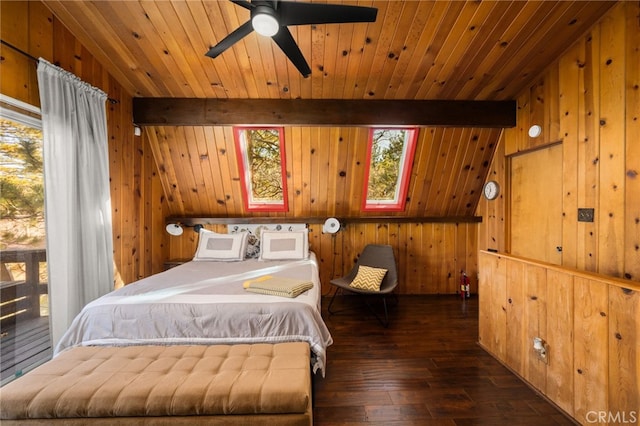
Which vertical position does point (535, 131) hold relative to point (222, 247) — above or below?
above

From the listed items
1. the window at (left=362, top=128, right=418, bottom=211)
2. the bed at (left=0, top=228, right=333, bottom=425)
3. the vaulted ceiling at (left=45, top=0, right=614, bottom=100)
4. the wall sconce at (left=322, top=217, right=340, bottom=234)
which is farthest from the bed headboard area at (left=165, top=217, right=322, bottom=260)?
the vaulted ceiling at (left=45, top=0, right=614, bottom=100)

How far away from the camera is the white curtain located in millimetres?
1711

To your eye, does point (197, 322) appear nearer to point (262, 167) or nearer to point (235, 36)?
point (235, 36)

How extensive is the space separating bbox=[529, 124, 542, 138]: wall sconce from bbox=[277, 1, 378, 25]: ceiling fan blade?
211 cm

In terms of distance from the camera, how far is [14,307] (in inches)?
64.3

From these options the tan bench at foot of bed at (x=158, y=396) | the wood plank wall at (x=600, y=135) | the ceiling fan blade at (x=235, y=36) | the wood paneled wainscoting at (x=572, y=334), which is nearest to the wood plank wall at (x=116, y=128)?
the ceiling fan blade at (x=235, y=36)

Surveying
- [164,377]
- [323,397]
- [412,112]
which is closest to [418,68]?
[412,112]

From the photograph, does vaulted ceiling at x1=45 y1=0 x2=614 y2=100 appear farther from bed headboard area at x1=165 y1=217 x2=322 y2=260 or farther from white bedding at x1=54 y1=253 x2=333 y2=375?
white bedding at x1=54 y1=253 x2=333 y2=375

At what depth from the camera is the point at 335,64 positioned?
2.20 metres

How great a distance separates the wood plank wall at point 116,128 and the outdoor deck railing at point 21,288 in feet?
2.48

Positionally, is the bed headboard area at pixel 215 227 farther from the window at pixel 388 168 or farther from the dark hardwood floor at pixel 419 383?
the dark hardwood floor at pixel 419 383

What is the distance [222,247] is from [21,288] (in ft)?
5.57

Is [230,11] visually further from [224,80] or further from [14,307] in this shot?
[14,307]

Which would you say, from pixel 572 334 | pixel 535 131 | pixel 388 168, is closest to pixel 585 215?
pixel 535 131
